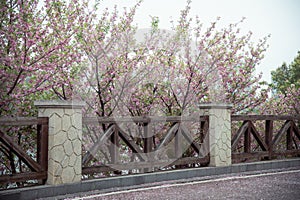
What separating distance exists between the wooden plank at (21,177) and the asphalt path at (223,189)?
0.65 m

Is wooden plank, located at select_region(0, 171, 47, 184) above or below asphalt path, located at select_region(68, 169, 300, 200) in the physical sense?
above

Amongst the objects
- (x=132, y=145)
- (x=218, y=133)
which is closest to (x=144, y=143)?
(x=132, y=145)

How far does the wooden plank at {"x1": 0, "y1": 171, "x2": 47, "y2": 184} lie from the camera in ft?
17.7

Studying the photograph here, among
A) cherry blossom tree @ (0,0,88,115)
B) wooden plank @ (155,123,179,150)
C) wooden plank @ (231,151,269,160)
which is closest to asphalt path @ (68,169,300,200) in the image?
wooden plank @ (155,123,179,150)

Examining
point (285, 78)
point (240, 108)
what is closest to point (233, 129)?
point (240, 108)

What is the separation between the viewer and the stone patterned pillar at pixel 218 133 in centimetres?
811

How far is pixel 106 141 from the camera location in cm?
730

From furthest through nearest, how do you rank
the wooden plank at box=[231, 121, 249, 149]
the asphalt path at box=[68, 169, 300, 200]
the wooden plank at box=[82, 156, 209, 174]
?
the wooden plank at box=[231, 121, 249, 149], the wooden plank at box=[82, 156, 209, 174], the asphalt path at box=[68, 169, 300, 200]

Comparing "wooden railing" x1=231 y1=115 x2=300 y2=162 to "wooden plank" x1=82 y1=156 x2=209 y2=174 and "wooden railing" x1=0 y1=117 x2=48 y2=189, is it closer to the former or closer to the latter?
"wooden plank" x1=82 y1=156 x2=209 y2=174

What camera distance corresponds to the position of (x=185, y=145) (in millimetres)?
9453

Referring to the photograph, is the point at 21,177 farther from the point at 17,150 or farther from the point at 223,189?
the point at 223,189

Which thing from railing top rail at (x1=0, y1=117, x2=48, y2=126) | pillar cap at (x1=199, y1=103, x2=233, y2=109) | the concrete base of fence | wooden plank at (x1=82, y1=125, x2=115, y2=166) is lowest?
the concrete base of fence

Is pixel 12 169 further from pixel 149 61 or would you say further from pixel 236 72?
pixel 236 72

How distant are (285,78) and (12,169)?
2818cm
